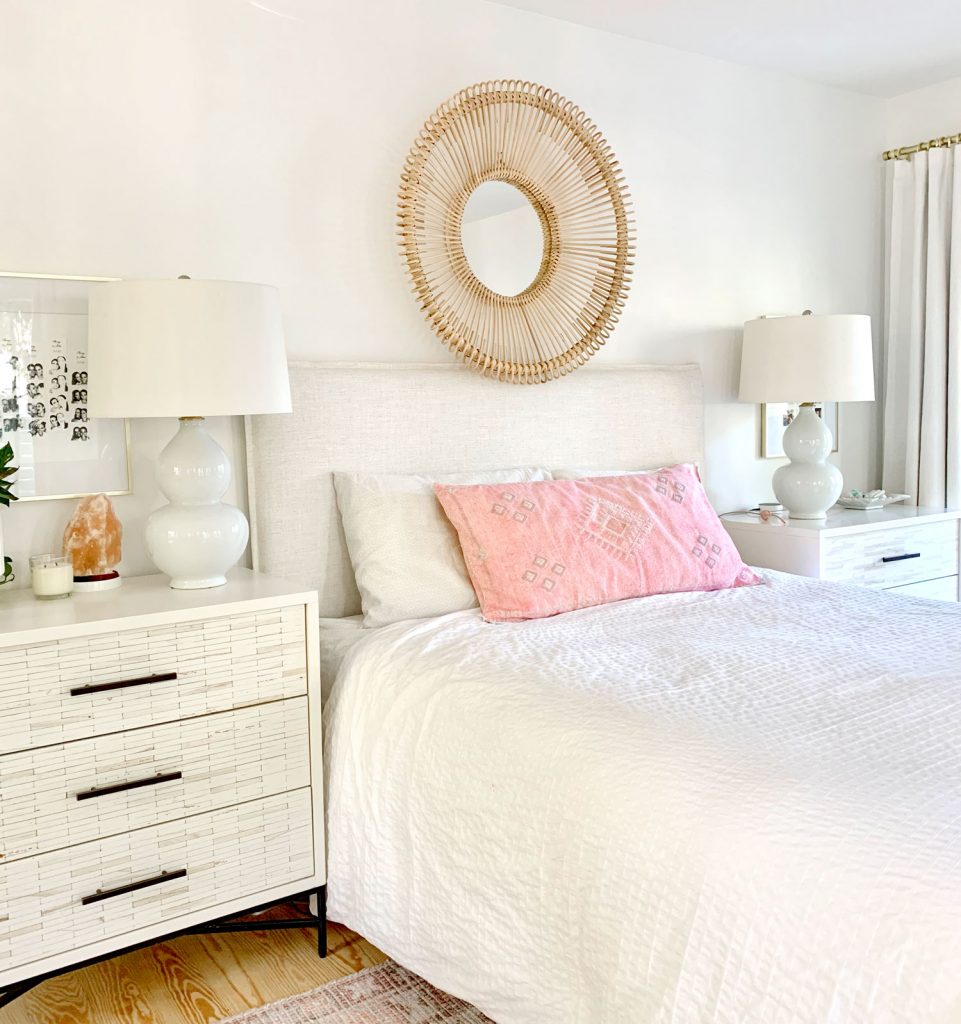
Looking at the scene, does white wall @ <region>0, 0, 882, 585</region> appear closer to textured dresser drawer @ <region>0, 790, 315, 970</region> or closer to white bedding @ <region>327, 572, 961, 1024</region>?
textured dresser drawer @ <region>0, 790, 315, 970</region>

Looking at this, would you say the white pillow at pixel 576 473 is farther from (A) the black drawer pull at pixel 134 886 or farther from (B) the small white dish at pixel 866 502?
(A) the black drawer pull at pixel 134 886

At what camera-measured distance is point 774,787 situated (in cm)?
134

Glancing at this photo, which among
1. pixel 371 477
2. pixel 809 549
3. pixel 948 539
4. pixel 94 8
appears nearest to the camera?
pixel 94 8

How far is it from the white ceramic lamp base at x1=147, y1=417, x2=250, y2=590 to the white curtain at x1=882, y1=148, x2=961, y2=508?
280 cm

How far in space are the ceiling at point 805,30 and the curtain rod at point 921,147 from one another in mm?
230

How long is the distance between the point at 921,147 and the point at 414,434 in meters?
2.47

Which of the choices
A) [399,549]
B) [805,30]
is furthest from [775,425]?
[399,549]

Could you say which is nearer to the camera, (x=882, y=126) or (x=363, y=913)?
(x=363, y=913)

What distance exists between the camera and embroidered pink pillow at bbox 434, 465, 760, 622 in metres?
2.39

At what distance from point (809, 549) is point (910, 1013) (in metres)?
2.17

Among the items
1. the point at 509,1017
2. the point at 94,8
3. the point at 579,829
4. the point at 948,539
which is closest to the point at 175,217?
the point at 94,8

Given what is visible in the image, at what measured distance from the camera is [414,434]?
9.00 feet

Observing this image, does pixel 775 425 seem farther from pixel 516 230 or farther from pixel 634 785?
pixel 634 785

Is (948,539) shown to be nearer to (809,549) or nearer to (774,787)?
(809,549)
